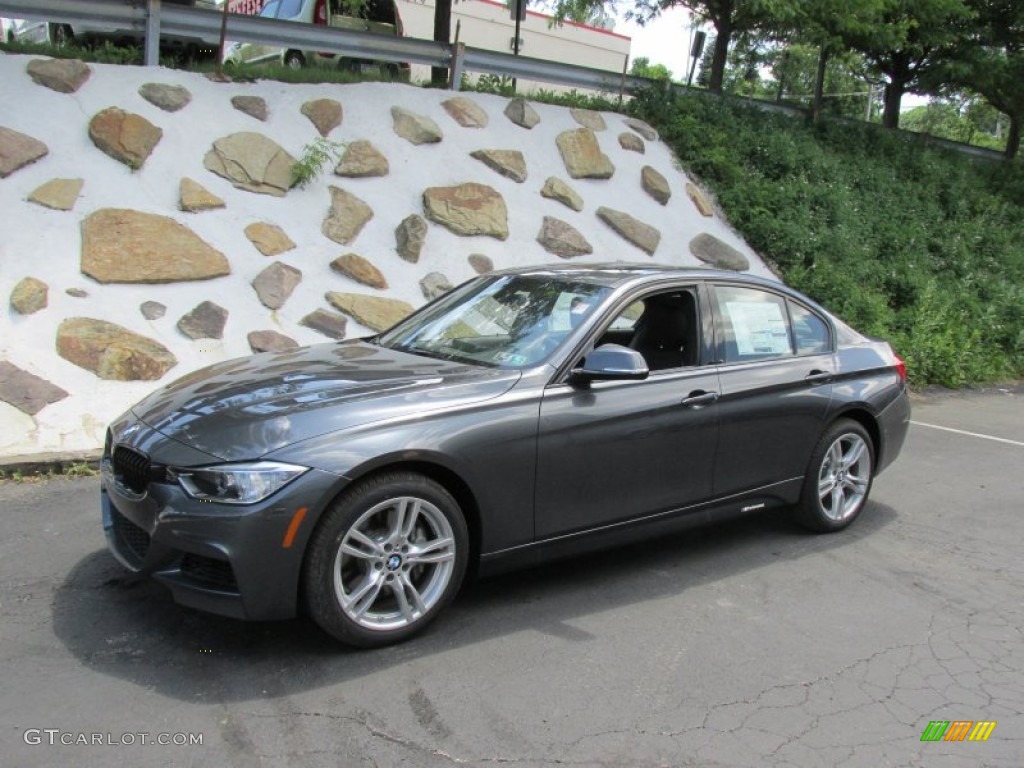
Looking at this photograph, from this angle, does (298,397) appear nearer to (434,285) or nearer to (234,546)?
(234,546)

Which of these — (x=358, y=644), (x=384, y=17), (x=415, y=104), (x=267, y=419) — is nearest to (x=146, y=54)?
(x=415, y=104)

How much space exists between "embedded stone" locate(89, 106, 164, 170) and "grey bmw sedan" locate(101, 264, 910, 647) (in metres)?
4.77

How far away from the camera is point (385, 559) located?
3.76 m

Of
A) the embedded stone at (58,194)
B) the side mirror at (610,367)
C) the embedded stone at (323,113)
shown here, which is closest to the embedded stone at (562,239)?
the embedded stone at (323,113)

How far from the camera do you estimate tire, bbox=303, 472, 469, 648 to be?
3.61 m

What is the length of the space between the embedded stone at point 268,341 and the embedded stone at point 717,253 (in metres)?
5.52

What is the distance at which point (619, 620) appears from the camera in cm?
425

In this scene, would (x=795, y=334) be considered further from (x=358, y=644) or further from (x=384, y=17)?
(x=384, y=17)

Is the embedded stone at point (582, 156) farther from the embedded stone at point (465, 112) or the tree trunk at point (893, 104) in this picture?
the tree trunk at point (893, 104)

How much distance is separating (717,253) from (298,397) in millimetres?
8613

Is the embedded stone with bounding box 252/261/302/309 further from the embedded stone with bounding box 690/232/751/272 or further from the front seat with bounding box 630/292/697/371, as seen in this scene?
the embedded stone with bounding box 690/232/751/272

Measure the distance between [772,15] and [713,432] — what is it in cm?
1055

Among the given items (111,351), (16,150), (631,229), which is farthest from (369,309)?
(631,229)

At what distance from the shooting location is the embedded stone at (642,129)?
12781 mm
